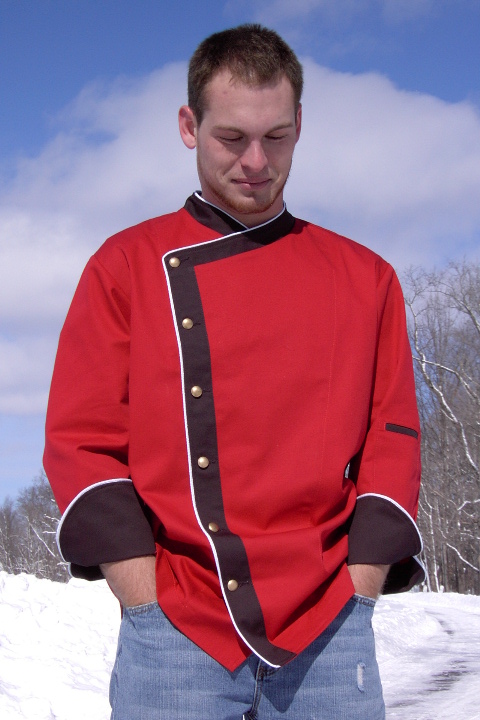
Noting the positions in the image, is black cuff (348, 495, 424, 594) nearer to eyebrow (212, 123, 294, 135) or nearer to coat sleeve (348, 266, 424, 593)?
coat sleeve (348, 266, 424, 593)

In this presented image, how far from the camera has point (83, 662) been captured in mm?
6684

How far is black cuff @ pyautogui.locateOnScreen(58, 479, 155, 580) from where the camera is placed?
177 centimetres

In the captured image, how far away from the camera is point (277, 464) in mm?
1816

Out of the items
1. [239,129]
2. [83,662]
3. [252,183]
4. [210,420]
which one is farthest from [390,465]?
[83,662]

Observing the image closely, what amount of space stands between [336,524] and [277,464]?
21cm

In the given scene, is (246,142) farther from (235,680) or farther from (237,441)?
(235,680)

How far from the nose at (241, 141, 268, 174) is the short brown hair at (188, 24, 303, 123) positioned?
152 mm

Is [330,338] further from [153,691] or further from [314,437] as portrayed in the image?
[153,691]

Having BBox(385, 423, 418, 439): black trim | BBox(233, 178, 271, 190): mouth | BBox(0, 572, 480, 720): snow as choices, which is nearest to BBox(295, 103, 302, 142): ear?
BBox(233, 178, 271, 190): mouth

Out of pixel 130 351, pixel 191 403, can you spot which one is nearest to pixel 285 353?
pixel 191 403

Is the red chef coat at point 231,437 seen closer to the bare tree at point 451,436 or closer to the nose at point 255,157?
the nose at point 255,157

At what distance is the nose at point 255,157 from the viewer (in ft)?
6.31

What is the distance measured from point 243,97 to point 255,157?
15cm

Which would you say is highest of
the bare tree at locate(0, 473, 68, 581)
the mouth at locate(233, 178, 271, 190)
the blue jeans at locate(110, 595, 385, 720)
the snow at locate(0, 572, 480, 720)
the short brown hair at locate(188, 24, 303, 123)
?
the short brown hair at locate(188, 24, 303, 123)
